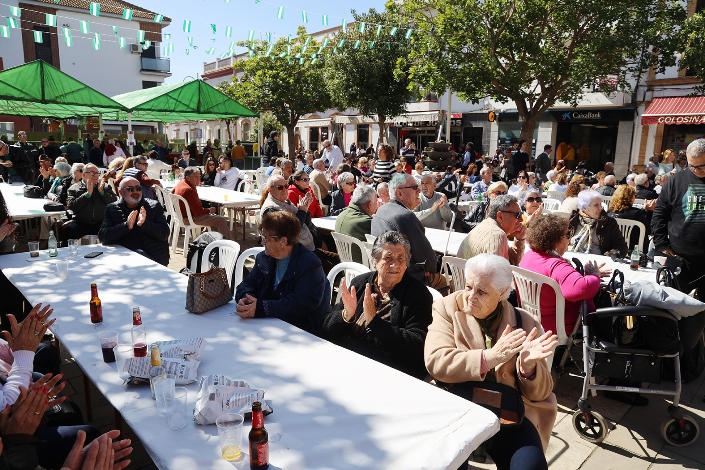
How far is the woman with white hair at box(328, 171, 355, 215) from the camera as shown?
6.68m

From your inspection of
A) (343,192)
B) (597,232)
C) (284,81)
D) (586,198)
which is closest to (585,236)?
(597,232)

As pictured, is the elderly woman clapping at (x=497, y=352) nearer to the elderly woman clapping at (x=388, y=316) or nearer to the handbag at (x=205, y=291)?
the elderly woman clapping at (x=388, y=316)

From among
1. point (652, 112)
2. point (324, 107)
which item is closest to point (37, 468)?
point (652, 112)

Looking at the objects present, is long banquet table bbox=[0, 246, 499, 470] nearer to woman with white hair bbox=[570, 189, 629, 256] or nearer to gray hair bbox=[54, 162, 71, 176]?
woman with white hair bbox=[570, 189, 629, 256]

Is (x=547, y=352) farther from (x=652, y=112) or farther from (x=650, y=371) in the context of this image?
(x=652, y=112)

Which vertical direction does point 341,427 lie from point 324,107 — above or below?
below

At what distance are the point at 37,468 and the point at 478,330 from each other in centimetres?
180

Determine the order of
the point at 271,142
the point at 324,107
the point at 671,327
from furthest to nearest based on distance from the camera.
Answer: the point at 324,107 < the point at 271,142 < the point at 671,327

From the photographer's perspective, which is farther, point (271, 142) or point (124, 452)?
point (271, 142)

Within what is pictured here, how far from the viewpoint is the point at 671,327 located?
2.89 metres

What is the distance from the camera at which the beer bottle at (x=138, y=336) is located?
87.2 inches

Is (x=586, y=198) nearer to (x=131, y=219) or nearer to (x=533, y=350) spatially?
(x=533, y=350)

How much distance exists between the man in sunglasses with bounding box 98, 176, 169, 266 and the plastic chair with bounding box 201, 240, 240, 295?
0.93 meters

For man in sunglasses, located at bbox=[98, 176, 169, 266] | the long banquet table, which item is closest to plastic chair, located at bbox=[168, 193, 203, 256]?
man in sunglasses, located at bbox=[98, 176, 169, 266]
